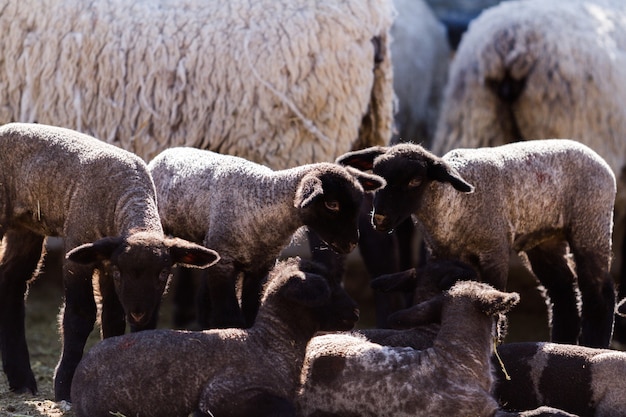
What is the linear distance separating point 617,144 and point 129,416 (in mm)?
4574

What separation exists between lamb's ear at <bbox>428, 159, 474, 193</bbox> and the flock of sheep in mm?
12

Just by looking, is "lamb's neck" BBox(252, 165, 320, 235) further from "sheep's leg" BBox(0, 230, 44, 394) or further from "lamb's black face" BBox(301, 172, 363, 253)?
"sheep's leg" BBox(0, 230, 44, 394)

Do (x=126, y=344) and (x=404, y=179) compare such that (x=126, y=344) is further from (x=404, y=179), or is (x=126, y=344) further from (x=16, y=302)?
(x=404, y=179)

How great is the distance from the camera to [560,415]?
4.28 meters

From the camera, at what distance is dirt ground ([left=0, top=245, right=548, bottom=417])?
6531 millimetres

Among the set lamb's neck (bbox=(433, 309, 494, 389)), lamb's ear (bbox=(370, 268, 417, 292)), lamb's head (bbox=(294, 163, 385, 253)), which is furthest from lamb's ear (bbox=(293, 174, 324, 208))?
lamb's neck (bbox=(433, 309, 494, 389))

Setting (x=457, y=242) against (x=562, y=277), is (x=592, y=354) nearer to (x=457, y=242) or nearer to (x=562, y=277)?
(x=457, y=242)

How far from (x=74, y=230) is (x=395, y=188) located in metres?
1.42

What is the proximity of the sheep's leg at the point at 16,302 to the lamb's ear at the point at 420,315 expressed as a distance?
1814 millimetres

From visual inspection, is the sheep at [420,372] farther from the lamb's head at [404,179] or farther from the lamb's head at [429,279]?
the lamb's head at [404,179]

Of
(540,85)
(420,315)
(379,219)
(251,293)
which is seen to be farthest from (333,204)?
(540,85)

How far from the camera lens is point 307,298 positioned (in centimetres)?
455

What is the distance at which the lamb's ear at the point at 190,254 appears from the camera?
4.72 metres

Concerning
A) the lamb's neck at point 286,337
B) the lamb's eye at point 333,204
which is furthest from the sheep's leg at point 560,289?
the lamb's neck at point 286,337
